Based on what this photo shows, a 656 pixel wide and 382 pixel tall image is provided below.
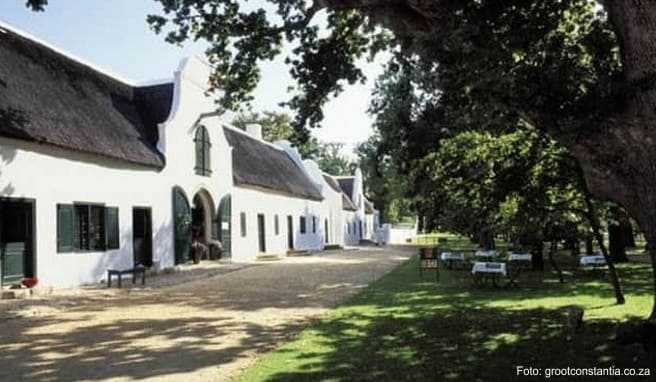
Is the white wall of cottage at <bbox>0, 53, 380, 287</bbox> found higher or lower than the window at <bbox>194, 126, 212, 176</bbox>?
lower

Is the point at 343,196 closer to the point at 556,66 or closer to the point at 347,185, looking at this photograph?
the point at 347,185

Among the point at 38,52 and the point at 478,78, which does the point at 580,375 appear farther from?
the point at 38,52

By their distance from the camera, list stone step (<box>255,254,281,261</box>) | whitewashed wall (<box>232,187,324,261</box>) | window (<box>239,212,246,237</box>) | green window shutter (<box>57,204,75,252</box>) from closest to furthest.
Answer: green window shutter (<box>57,204,75,252</box>)
whitewashed wall (<box>232,187,324,261</box>)
window (<box>239,212,246,237</box>)
stone step (<box>255,254,281,261</box>)

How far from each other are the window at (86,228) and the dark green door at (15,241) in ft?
3.22

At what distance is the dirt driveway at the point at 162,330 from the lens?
749 centimetres

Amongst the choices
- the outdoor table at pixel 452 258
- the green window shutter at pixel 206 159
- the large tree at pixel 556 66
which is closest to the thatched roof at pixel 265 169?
the green window shutter at pixel 206 159

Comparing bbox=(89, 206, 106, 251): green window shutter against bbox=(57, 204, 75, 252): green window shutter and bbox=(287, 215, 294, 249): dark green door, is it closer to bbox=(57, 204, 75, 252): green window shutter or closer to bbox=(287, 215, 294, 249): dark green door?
bbox=(57, 204, 75, 252): green window shutter

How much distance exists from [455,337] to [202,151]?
17.7 m

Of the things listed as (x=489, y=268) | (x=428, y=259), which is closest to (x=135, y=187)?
(x=428, y=259)

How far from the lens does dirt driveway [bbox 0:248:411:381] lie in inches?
295

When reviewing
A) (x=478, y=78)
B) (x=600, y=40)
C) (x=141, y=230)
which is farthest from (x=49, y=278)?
(x=600, y=40)

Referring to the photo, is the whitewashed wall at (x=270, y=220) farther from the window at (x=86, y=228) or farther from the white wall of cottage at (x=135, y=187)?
the window at (x=86, y=228)

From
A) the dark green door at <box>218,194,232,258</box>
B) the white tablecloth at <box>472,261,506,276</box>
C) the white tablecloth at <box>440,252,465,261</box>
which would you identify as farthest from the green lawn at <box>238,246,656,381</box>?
the dark green door at <box>218,194,232,258</box>

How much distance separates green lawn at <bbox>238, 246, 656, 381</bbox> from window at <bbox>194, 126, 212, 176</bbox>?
1207cm
